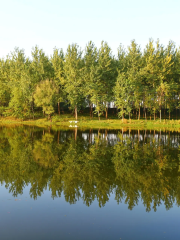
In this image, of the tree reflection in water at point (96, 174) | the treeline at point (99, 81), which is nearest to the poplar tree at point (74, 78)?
the treeline at point (99, 81)

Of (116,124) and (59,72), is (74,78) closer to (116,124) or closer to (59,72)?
(59,72)

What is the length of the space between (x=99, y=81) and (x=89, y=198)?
61.7 metres

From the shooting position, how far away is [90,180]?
13336 millimetres

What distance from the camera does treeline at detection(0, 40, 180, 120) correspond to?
63.6 metres

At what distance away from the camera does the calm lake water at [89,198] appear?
8.12 meters

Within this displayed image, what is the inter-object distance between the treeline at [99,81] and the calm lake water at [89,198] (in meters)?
44.2

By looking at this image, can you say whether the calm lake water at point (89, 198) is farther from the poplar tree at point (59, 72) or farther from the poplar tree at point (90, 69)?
the poplar tree at point (59, 72)

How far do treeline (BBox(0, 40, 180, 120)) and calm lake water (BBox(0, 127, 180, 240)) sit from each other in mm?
44239

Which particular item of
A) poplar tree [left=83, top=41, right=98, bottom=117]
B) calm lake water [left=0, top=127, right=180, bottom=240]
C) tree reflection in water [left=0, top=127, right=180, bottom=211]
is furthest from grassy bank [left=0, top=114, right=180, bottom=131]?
calm lake water [left=0, top=127, right=180, bottom=240]

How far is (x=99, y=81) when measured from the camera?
70.4 meters

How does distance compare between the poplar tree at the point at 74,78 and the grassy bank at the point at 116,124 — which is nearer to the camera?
the grassy bank at the point at 116,124

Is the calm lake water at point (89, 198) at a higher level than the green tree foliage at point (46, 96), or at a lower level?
lower

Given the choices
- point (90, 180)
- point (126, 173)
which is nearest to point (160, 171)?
point (126, 173)

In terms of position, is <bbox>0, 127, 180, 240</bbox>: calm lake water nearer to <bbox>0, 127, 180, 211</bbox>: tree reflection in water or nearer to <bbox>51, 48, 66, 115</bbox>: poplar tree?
<bbox>0, 127, 180, 211</bbox>: tree reflection in water
